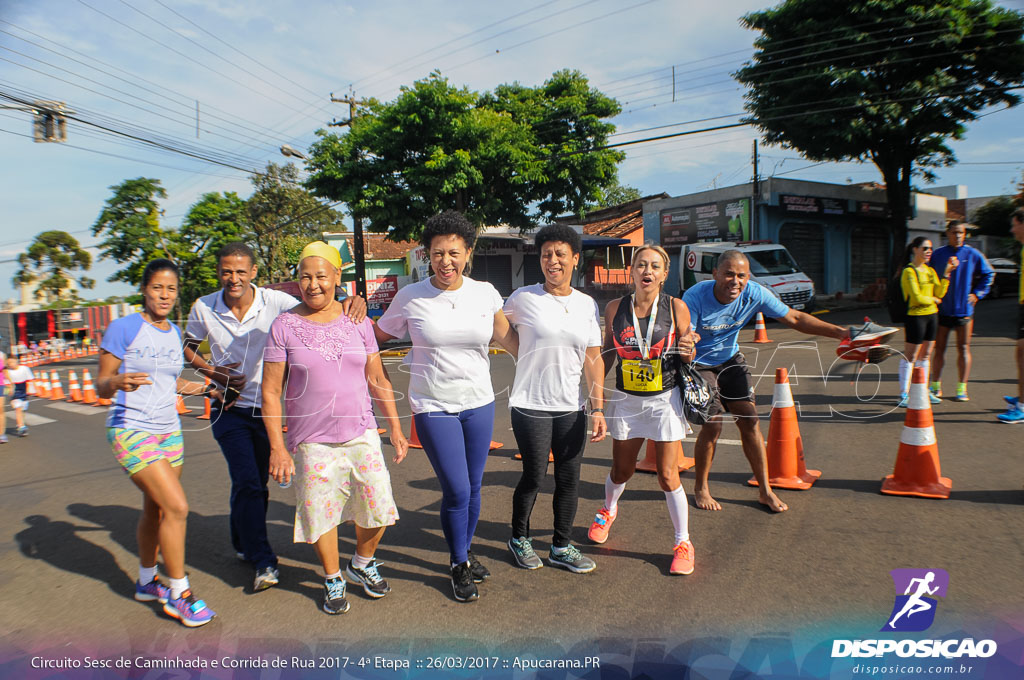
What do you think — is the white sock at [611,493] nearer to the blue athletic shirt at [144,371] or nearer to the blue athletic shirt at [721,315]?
the blue athletic shirt at [721,315]

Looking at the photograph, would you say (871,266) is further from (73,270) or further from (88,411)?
(73,270)

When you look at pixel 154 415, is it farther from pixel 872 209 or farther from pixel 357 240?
pixel 872 209

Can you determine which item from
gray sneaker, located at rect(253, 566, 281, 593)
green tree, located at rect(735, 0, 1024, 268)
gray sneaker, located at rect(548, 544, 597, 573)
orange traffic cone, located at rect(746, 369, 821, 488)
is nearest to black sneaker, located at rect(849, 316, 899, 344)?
orange traffic cone, located at rect(746, 369, 821, 488)

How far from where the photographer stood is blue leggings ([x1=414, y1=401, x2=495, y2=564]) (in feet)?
10.6

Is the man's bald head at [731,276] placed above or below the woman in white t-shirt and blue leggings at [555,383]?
above

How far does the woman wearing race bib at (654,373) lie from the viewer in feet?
11.7

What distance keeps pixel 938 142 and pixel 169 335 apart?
2618 cm

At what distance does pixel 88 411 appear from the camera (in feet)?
37.1

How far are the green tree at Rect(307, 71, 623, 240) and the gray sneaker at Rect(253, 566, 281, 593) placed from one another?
47.9 ft

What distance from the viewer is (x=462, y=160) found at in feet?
56.3

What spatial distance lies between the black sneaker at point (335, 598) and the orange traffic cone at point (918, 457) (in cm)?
375

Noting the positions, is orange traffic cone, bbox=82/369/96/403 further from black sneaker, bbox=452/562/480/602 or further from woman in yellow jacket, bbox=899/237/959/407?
woman in yellow jacket, bbox=899/237/959/407

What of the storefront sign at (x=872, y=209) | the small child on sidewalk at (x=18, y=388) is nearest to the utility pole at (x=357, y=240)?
the small child on sidewalk at (x=18, y=388)

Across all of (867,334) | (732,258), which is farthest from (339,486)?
(867,334)
